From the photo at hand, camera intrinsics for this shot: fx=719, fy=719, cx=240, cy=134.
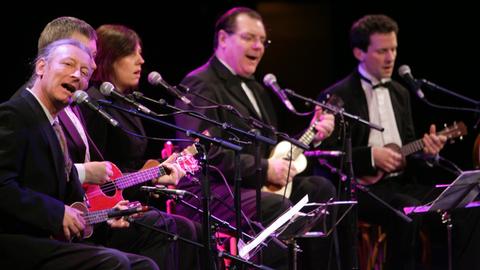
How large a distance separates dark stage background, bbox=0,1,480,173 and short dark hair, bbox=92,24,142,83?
46.4 inches

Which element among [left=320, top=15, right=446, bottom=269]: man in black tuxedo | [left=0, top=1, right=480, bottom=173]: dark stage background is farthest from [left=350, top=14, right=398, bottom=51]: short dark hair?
[left=0, top=1, right=480, bottom=173]: dark stage background

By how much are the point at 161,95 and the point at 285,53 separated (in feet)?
8.75

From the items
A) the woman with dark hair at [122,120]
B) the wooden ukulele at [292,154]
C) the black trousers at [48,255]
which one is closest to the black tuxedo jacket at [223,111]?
the wooden ukulele at [292,154]

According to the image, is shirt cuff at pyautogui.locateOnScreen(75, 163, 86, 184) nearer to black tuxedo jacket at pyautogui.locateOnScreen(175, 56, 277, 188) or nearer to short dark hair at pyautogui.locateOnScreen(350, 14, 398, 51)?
black tuxedo jacket at pyautogui.locateOnScreen(175, 56, 277, 188)

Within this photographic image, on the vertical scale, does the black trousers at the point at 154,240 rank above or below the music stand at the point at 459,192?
below

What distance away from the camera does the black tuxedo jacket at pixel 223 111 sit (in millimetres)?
5141

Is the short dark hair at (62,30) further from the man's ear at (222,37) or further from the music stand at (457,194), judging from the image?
the music stand at (457,194)

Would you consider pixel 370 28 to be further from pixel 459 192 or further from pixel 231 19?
pixel 459 192

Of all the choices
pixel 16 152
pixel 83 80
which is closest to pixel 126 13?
pixel 83 80

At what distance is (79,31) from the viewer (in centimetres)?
416

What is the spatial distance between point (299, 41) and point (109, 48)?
4.28 meters

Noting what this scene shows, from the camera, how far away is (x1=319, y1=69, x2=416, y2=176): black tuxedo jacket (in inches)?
226

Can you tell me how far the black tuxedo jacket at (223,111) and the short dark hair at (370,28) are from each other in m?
1.18

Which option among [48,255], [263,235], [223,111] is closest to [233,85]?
[223,111]
